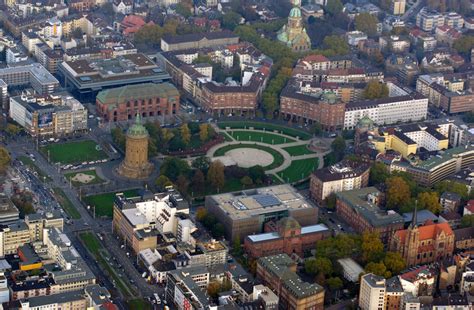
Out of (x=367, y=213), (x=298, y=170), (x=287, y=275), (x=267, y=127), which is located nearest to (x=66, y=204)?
(x=298, y=170)

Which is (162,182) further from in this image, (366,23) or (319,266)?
(366,23)

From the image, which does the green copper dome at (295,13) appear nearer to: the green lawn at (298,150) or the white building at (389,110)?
the white building at (389,110)

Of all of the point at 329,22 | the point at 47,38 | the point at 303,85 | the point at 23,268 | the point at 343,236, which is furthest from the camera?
the point at 329,22

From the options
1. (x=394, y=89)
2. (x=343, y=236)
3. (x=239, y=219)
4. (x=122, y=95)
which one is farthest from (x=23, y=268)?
(x=394, y=89)

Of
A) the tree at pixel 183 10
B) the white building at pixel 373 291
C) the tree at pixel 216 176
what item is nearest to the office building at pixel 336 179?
the tree at pixel 216 176

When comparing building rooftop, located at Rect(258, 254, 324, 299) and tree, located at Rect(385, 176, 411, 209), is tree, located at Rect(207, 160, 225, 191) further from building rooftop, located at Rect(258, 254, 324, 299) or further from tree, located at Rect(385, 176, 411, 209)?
building rooftop, located at Rect(258, 254, 324, 299)

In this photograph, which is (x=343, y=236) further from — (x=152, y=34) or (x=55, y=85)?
(x=152, y=34)
